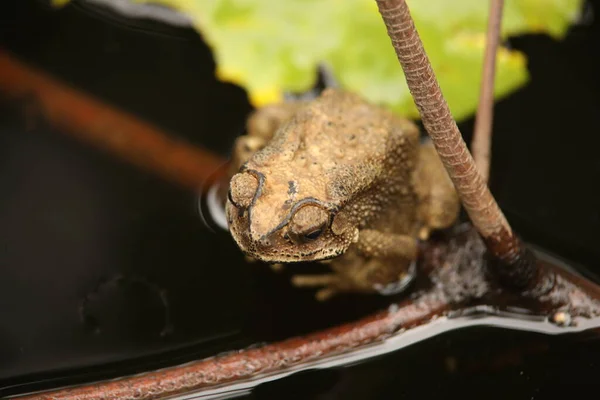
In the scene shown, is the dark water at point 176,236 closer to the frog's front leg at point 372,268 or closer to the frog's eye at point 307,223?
the frog's front leg at point 372,268

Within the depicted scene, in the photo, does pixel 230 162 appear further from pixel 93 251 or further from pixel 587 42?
pixel 587 42

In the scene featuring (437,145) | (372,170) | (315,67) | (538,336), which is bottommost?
(538,336)

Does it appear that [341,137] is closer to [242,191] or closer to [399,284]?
[242,191]

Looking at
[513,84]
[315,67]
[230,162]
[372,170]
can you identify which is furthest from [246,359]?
[513,84]

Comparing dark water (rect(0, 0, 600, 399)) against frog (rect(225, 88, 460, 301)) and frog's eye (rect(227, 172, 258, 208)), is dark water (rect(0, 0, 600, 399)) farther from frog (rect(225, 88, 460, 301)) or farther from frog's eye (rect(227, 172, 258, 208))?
frog's eye (rect(227, 172, 258, 208))

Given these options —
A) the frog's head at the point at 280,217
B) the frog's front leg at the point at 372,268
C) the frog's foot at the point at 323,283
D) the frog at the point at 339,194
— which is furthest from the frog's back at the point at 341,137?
the frog's foot at the point at 323,283

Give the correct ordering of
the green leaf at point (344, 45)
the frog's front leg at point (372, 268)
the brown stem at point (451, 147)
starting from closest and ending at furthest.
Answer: the brown stem at point (451, 147)
the frog's front leg at point (372, 268)
the green leaf at point (344, 45)

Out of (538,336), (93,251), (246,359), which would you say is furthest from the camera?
(93,251)
